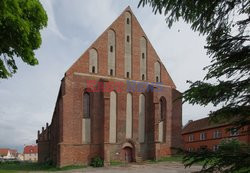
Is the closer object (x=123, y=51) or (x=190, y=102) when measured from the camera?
(x=190, y=102)

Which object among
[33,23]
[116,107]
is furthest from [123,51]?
[33,23]

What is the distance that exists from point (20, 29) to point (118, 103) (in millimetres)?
21307

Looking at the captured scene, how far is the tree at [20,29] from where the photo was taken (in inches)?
283

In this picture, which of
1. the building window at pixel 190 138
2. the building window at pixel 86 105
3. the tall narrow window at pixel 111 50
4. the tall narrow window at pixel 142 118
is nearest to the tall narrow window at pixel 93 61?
the tall narrow window at pixel 111 50

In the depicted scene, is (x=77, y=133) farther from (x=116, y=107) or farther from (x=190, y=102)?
(x=190, y=102)

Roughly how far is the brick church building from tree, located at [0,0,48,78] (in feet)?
57.1

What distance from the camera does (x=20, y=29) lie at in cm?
767

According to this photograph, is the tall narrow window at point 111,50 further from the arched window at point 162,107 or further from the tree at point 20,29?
the tree at point 20,29

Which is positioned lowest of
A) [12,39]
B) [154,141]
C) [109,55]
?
[154,141]

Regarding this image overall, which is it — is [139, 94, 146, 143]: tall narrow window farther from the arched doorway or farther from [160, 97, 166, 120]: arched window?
[160, 97, 166, 120]: arched window

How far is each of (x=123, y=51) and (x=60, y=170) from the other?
13.9 m

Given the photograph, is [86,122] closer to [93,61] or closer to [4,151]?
[93,61]

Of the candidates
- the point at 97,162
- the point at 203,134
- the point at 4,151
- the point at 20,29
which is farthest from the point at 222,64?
the point at 4,151

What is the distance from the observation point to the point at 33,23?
8547mm
